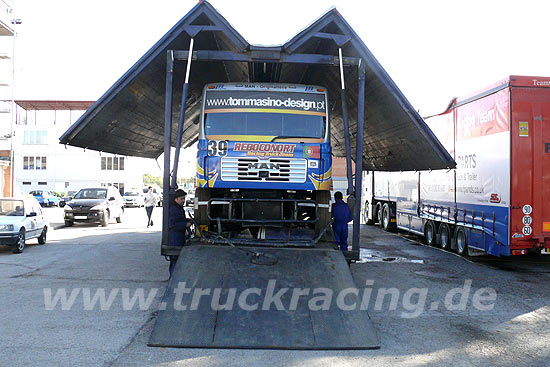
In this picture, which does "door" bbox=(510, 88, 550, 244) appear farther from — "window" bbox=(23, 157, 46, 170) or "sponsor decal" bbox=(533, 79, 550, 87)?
"window" bbox=(23, 157, 46, 170)

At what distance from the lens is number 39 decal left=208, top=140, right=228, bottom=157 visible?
8.27m

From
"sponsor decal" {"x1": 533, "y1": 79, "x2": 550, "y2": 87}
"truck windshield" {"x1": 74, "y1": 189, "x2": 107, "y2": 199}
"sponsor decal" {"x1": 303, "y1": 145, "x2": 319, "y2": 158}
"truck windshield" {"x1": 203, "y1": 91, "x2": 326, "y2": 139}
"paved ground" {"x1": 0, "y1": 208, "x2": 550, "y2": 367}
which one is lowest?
"paved ground" {"x1": 0, "y1": 208, "x2": 550, "y2": 367}

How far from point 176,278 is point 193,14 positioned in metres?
4.51

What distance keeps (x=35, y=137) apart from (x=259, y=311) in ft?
212

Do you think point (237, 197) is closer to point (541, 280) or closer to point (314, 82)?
point (314, 82)

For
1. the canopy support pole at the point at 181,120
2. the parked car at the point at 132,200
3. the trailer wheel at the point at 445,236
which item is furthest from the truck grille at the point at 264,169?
the parked car at the point at 132,200

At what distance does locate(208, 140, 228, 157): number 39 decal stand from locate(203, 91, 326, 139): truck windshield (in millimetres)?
254

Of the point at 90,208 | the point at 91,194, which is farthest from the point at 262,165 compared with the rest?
the point at 91,194

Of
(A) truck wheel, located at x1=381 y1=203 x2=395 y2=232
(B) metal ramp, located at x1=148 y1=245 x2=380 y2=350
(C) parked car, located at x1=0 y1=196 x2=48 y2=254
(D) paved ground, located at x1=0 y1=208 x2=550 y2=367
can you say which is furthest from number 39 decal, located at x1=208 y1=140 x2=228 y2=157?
(A) truck wheel, located at x1=381 y1=203 x2=395 y2=232

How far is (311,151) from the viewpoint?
27.3ft

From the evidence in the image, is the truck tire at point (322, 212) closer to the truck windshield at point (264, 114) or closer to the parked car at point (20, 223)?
the truck windshield at point (264, 114)

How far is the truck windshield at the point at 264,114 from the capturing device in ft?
28.0

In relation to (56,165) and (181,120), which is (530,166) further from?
(56,165)

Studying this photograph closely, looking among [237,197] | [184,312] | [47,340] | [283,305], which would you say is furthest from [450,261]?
[47,340]
